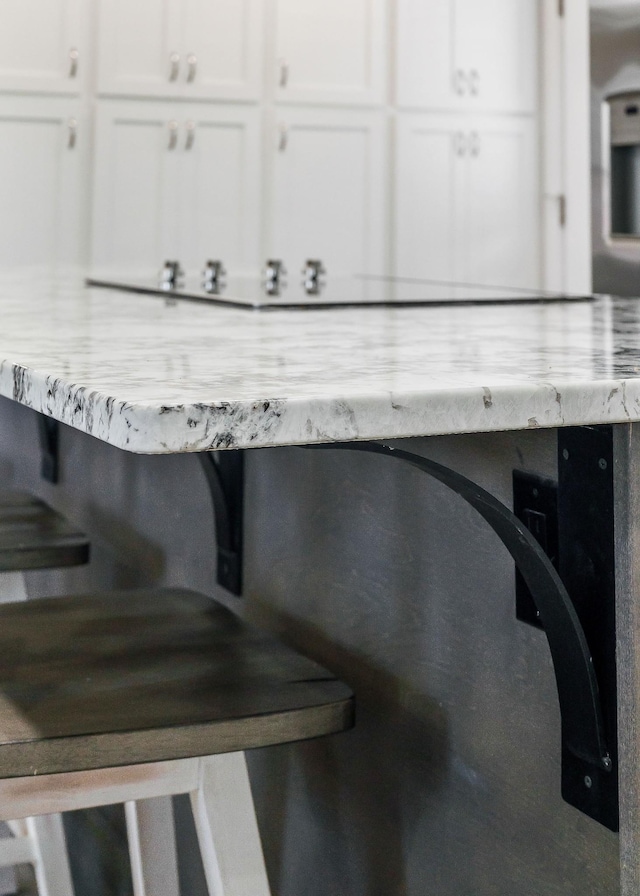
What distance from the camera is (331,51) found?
3670mm

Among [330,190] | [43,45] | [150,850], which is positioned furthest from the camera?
[330,190]

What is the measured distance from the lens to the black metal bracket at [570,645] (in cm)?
69

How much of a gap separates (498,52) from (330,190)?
808 millimetres

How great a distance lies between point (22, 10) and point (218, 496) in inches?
104

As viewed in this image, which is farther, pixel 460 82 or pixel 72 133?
pixel 460 82

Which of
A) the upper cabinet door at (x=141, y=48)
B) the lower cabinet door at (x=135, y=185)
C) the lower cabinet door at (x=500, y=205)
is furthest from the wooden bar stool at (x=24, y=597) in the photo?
the lower cabinet door at (x=500, y=205)

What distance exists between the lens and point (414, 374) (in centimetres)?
61

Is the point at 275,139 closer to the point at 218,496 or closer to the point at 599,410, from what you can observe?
the point at 218,496

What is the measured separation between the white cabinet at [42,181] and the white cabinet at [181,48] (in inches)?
7.1

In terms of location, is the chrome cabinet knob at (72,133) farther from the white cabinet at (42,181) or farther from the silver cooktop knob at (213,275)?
the silver cooktop knob at (213,275)

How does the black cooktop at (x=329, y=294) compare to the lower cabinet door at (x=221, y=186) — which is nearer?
the black cooktop at (x=329, y=294)

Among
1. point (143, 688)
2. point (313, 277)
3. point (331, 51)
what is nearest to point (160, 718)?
point (143, 688)

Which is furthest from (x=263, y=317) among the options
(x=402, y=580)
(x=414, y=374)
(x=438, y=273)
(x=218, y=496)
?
(x=438, y=273)

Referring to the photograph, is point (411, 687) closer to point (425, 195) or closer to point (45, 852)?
point (45, 852)
